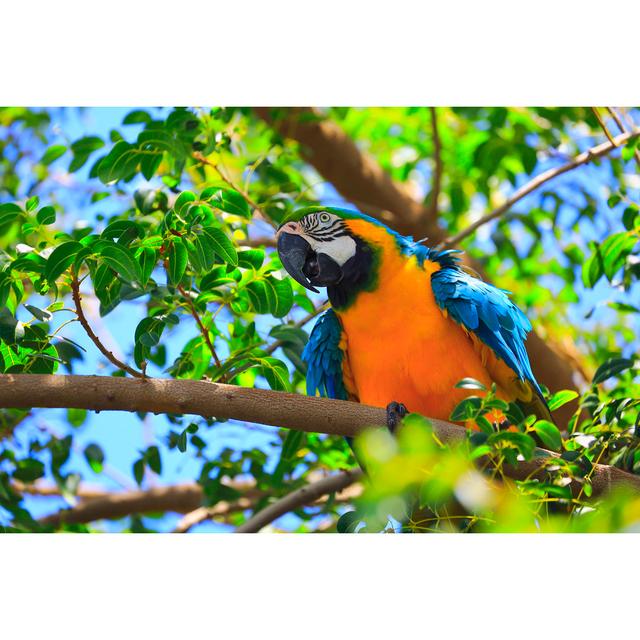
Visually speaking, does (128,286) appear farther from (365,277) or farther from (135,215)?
(365,277)

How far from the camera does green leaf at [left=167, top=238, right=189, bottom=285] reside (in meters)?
1.65

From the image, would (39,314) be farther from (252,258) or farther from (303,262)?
(303,262)

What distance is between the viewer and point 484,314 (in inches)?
78.8

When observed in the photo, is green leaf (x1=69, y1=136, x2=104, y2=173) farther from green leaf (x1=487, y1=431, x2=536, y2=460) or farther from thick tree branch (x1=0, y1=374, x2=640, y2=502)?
green leaf (x1=487, y1=431, x2=536, y2=460)

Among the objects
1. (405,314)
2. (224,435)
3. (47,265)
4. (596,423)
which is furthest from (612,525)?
(224,435)

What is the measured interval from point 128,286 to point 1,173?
2.21 m

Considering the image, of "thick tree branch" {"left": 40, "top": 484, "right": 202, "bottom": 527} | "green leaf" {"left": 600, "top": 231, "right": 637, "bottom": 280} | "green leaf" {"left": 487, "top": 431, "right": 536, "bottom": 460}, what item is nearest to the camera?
"green leaf" {"left": 487, "top": 431, "right": 536, "bottom": 460}

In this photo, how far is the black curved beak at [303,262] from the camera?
204 cm

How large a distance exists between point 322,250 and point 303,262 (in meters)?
0.06

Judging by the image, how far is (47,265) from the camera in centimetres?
151

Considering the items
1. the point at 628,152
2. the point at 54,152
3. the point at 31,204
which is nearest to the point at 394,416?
the point at 31,204

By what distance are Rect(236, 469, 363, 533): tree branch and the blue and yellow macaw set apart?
49 cm

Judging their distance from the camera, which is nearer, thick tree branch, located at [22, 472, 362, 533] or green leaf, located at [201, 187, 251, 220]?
green leaf, located at [201, 187, 251, 220]

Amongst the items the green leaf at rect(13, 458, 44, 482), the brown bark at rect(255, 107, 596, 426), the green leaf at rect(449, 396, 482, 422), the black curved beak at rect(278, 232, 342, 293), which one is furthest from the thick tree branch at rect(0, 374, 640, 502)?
the brown bark at rect(255, 107, 596, 426)
